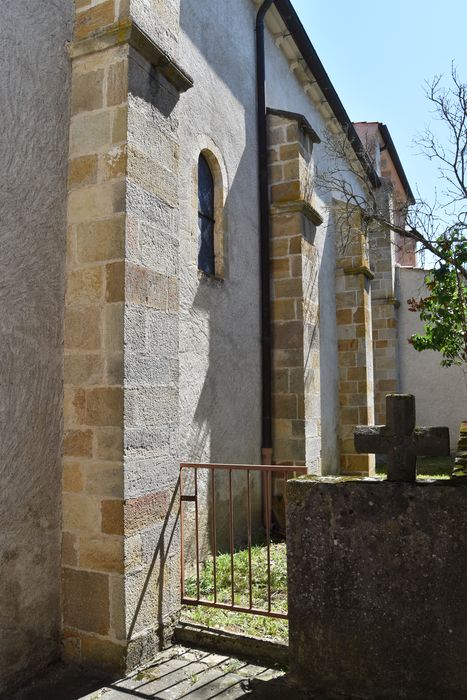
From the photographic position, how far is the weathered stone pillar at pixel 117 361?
3293 mm

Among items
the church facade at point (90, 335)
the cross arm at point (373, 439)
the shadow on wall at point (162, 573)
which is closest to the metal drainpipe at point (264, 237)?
the shadow on wall at point (162, 573)

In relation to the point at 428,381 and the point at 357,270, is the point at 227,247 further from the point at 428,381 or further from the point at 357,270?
the point at 428,381

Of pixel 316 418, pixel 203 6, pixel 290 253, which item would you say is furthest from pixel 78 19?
pixel 316 418

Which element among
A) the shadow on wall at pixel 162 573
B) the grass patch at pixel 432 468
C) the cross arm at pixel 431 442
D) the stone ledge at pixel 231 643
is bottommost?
the stone ledge at pixel 231 643

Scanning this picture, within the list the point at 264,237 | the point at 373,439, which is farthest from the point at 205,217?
the point at 373,439

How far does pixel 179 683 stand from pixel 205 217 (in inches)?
161

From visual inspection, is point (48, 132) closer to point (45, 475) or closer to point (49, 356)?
point (49, 356)

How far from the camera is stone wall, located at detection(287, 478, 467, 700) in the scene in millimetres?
2650

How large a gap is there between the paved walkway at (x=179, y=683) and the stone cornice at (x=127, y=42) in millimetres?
3758

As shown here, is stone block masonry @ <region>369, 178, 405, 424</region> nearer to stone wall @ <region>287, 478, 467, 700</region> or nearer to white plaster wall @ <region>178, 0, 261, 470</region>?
white plaster wall @ <region>178, 0, 261, 470</region>

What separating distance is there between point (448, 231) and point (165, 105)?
144 inches

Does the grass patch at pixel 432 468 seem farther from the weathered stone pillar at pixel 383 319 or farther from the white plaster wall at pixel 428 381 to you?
the weathered stone pillar at pixel 383 319

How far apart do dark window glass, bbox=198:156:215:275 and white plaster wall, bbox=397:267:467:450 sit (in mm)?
8247

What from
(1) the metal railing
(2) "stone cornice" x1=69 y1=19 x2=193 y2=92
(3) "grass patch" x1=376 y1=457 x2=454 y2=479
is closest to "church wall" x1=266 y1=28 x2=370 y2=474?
(3) "grass patch" x1=376 y1=457 x2=454 y2=479
